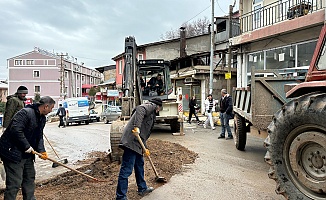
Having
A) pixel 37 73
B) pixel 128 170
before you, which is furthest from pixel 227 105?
pixel 37 73

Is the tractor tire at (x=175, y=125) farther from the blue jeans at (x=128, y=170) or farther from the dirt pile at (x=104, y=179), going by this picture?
the blue jeans at (x=128, y=170)

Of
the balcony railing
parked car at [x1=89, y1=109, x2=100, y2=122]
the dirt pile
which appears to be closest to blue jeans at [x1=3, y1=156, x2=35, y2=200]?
the dirt pile

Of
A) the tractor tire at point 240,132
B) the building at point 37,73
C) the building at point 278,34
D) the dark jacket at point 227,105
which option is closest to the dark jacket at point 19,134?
the tractor tire at point 240,132

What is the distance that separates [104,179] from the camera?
5.59m

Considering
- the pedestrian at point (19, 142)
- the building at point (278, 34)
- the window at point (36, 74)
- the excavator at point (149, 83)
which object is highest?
the window at point (36, 74)

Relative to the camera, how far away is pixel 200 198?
4.35 meters

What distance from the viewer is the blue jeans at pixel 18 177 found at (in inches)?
152

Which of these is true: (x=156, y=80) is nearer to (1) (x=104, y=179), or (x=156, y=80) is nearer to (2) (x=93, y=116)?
(1) (x=104, y=179)

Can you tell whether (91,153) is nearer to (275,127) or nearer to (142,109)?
(142,109)

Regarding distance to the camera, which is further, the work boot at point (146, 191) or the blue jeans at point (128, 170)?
the work boot at point (146, 191)

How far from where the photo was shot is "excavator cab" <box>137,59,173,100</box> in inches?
466

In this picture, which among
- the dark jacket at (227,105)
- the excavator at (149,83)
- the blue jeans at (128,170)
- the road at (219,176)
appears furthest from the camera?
the excavator at (149,83)

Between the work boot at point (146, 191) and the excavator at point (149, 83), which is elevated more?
the excavator at point (149, 83)

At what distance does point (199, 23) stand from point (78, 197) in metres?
41.4
